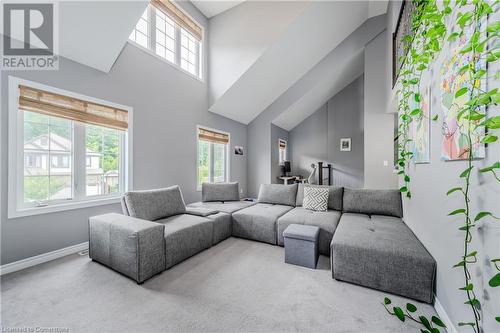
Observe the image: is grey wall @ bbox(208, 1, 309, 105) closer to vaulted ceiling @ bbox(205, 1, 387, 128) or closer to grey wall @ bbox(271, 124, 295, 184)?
vaulted ceiling @ bbox(205, 1, 387, 128)

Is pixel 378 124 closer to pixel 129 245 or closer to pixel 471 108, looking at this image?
pixel 471 108

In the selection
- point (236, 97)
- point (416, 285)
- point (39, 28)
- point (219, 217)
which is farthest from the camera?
point (236, 97)

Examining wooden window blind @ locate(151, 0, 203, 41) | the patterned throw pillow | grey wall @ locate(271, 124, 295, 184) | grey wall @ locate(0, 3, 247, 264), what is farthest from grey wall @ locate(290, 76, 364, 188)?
wooden window blind @ locate(151, 0, 203, 41)

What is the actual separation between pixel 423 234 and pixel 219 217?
2.39m

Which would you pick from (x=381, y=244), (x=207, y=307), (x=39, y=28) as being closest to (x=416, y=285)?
(x=381, y=244)

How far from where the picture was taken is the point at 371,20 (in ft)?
15.1

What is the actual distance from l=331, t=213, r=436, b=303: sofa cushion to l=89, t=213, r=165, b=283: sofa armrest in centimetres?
182

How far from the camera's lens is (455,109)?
1.31 meters

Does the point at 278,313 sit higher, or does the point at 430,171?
the point at 430,171

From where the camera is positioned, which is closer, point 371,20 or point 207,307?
point 207,307

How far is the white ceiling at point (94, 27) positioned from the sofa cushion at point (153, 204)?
1.88 meters

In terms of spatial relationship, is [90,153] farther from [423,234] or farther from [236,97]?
[423,234]

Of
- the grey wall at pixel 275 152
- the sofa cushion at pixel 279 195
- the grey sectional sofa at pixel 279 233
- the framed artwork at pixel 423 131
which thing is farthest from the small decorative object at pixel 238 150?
the framed artwork at pixel 423 131

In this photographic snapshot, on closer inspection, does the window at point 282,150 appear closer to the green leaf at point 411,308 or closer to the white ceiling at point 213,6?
the white ceiling at point 213,6
